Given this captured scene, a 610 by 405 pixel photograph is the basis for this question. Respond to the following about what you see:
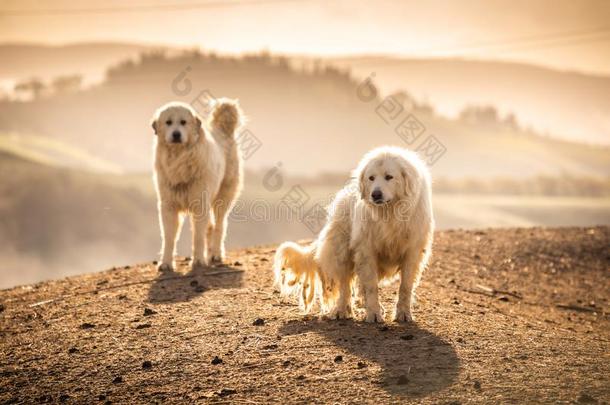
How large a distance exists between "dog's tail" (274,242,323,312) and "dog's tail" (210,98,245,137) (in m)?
5.25

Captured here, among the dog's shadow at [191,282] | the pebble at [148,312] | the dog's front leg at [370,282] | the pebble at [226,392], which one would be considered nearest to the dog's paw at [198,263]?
the dog's shadow at [191,282]

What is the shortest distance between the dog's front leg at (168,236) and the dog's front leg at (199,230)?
1.20 ft

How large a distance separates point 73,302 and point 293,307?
376 cm

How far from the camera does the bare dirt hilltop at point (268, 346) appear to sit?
25.4 feet

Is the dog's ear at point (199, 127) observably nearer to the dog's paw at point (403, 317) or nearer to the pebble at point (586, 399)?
the dog's paw at point (403, 317)

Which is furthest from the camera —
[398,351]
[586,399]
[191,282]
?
[191,282]

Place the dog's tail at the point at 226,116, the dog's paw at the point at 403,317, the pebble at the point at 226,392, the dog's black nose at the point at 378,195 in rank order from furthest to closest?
1. the dog's tail at the point at 226,116
2. the dog's paw at the point at 403,317
3. the dog's black nose at the point at 378,195
4. the pebble at the point at 226,392

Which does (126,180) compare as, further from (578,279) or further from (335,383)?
(335,383)

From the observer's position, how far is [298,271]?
11148 mm

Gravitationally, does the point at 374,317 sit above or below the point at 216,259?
below

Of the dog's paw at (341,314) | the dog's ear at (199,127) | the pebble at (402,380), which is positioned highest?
the dog's ear at (199,127)

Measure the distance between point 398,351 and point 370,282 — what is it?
1.53 metres

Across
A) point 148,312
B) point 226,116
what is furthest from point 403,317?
point 226,116

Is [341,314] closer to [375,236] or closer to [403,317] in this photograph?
[403,317]
